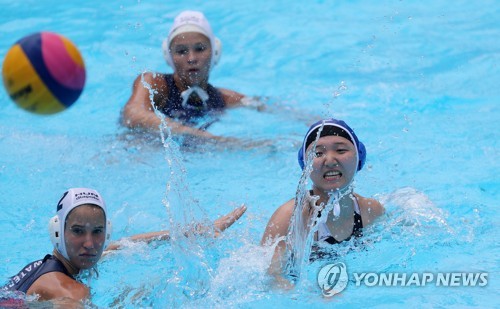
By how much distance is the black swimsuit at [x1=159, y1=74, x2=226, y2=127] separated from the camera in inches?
310

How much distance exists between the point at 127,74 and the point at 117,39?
1015 mm

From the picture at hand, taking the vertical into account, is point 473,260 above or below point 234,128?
below

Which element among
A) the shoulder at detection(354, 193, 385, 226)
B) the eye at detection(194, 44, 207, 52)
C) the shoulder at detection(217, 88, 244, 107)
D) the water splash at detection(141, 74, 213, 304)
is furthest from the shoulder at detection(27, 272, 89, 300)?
the shoulder at detection(217, 88, 244, 107)

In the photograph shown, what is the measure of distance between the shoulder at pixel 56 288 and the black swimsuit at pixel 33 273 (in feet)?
0.17

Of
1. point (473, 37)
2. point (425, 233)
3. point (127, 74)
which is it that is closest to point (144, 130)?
point (127, 74)

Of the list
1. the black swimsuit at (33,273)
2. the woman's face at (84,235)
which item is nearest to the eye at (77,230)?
the woman's face at (84,235)

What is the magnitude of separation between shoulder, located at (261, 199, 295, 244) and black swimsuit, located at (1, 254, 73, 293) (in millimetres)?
1319

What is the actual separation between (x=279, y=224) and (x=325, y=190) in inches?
14.7

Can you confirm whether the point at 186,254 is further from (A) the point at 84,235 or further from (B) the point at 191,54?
(B) the point at 191,54

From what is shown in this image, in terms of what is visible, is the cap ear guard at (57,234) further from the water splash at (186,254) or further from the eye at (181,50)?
the eye at (181,50)

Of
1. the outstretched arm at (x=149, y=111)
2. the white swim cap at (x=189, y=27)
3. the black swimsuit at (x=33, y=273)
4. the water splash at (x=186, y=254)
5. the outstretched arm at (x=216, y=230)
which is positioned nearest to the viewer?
the black swimsuit at (x=33, y=273)

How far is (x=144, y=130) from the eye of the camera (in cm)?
768

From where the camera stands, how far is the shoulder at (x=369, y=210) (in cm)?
576

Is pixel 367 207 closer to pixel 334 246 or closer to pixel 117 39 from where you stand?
pixel 334 246
